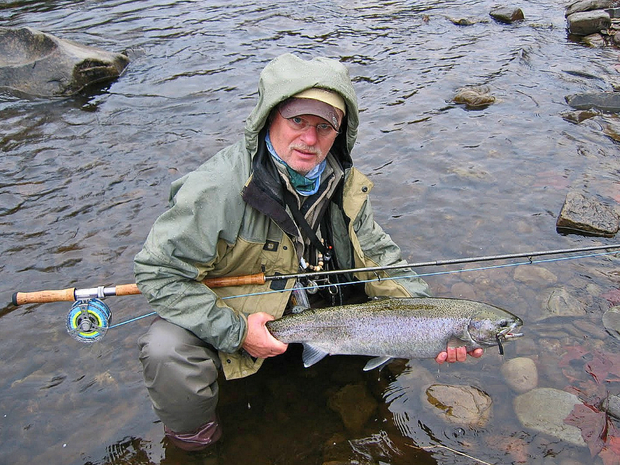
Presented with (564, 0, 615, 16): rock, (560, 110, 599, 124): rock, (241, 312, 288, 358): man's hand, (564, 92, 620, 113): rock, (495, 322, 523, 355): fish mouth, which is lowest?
(560, 110, 599, 124): rock

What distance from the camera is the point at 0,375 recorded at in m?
4.59

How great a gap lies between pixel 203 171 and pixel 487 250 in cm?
370

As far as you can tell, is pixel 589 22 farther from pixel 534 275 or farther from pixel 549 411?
pixel 549 411

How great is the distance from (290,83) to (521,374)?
9.98 ft

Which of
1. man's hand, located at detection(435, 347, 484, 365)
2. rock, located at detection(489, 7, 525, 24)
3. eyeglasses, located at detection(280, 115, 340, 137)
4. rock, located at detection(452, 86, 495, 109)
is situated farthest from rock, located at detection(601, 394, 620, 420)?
rock, located at detection(489, 7, 525, 24)

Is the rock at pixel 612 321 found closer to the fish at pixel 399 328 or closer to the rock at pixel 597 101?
the fish at pixel 399 328

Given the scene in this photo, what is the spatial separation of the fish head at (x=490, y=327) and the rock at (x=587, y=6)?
12807 mm

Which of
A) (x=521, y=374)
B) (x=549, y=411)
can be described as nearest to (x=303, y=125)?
(x=521, y=374)

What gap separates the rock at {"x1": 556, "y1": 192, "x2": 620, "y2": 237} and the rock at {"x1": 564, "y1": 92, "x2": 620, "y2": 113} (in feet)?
10.7

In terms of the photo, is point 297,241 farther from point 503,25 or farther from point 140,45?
point 503,25

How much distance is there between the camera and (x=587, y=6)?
13.9 m

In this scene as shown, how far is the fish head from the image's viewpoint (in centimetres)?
385

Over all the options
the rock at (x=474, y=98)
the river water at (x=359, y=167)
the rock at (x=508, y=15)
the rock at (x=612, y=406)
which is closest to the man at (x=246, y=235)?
the river water at (x=359, y=167)

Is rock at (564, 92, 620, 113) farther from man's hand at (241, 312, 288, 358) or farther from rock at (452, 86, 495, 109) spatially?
man's hand at (241, 312, 288, 358)
